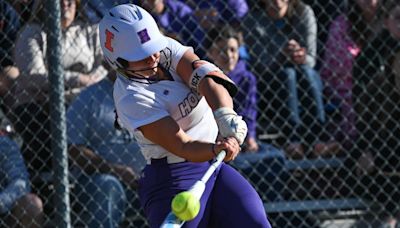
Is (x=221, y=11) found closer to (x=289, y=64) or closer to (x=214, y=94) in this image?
(x=289, y=64)

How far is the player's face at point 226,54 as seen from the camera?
641 cm

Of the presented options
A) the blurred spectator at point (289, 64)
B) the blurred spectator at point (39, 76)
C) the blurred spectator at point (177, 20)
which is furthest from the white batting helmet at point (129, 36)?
the blurred spectator at point (289, 64)

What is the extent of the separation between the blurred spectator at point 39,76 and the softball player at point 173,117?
1.78 m

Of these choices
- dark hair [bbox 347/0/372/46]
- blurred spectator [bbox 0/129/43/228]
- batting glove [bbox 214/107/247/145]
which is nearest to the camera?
batting glove [bbox 214/107/247/145]

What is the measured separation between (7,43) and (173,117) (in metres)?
2.29

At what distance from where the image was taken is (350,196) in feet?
21.5

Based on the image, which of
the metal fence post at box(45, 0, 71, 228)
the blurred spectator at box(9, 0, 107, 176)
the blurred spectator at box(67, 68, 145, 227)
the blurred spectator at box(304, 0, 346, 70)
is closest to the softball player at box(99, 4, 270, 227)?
the metal fence post at box(45, 0, 71, 228)

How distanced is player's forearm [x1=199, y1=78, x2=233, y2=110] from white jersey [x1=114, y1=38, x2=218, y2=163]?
0.13 m

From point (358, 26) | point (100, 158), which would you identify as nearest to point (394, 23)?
point (358, 26)

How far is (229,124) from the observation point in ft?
13.0

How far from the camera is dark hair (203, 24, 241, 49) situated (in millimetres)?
6418

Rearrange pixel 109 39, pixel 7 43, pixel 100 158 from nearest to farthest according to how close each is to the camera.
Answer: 1. pixel 109 39
2. pixel 100 158
3. pixel 7 43

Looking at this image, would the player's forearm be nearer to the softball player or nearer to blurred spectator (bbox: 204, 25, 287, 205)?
the softball player

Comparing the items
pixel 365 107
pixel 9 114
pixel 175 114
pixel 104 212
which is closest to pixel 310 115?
pixel 365 107
